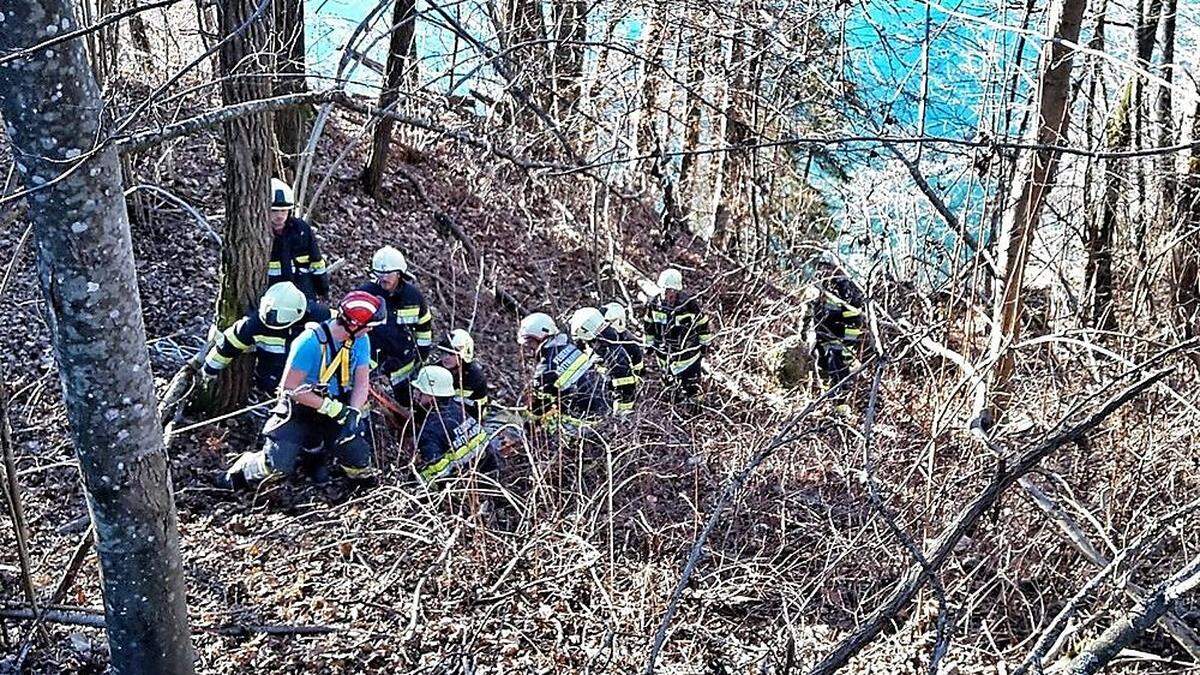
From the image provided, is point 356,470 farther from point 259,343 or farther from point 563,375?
point 563,375

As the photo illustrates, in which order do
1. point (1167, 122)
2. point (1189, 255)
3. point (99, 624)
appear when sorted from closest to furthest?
point (99, 624)
point (1189, 255)
point (1167, 122)

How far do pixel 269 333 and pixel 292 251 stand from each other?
1.55 meters

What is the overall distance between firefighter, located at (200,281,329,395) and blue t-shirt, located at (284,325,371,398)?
0.24 meters

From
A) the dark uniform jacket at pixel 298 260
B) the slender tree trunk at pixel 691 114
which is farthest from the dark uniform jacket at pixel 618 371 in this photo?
the dark uniform jacket at pixel 298 260

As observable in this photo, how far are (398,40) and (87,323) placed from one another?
9.06m

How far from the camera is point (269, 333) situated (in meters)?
6.83

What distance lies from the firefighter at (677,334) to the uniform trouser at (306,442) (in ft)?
11.5

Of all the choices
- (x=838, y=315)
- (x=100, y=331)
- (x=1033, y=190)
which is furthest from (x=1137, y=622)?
(x=838, y=315)

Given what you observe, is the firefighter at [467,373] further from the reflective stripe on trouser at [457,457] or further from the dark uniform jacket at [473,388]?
the reflective stripe on trouser at [457,457]

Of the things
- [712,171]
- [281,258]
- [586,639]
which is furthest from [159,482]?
[712,171]

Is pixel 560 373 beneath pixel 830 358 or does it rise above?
above

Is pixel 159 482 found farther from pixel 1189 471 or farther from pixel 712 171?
pixel 712 171

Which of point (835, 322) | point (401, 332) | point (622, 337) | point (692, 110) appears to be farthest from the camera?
point (692, 110)

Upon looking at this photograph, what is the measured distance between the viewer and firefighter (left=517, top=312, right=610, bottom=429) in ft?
23.7
